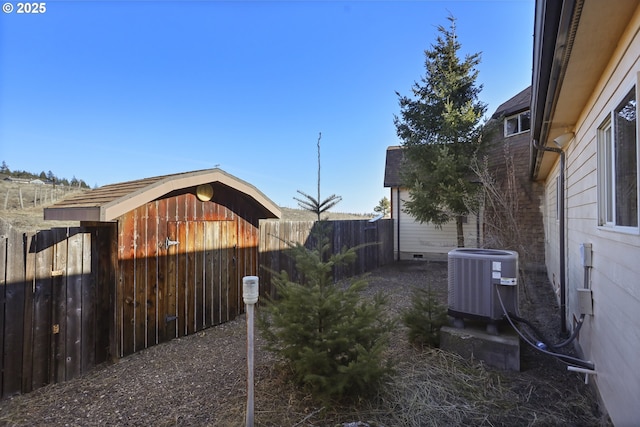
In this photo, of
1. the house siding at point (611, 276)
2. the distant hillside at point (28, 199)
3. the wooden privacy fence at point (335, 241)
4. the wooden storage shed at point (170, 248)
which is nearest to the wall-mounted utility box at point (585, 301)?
the house siding at point (611, 276)

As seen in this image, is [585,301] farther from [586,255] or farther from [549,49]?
[549,49]

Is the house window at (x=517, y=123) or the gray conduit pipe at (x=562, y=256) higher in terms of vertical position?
the house window at (x=517, y=123)

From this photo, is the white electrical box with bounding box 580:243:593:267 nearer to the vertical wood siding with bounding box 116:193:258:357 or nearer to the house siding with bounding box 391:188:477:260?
the vertical wood siding with bounding box 116:193:258:357

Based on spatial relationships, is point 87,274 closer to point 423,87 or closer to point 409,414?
point 409,414

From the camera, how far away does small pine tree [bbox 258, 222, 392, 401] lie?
2.38 m

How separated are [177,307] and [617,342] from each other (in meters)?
4.82

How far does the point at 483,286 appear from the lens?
344 centimetres

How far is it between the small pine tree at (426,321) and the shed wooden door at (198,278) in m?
3.05

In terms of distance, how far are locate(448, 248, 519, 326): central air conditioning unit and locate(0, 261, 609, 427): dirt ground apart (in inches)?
21.6

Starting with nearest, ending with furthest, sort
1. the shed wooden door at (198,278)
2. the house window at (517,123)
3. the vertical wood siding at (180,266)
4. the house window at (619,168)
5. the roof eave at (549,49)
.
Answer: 1. the roof eave at (549,49)
2. the house window at (619,168)
3. the vertical wood siding at (180,266)
4. the shed wooden door at (198,278)
5. the house window at (517,123)

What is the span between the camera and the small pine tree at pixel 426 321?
3.69 m

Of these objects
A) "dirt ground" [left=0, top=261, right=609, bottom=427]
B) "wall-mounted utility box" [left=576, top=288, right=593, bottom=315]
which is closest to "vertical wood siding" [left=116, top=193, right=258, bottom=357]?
"dirt ground" [left=0, top=261, right=609, bottom=427]

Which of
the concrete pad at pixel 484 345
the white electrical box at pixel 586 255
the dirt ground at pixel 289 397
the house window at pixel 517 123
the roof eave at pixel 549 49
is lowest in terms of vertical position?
the dirt ground at pixel 289 397

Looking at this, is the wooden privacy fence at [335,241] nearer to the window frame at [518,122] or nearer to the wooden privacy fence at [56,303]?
the wooden privacy fence at [56,303]
